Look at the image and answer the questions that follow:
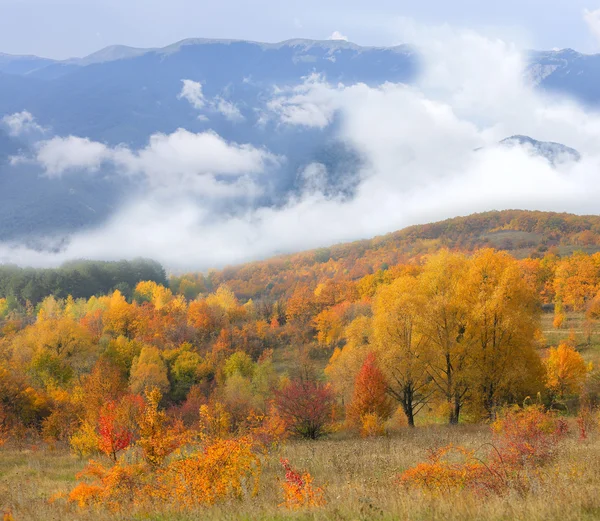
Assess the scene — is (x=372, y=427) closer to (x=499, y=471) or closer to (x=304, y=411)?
(x=304, y=411)

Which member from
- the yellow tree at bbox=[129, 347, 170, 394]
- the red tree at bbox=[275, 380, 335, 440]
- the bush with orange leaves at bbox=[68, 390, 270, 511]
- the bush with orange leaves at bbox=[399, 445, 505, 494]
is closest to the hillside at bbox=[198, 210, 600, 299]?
the yellow tree at bbox=[129, 347, 170, 394]

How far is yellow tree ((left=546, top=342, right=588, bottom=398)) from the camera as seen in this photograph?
134ft

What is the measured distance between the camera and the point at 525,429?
15.2 metres

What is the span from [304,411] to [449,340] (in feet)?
38.5

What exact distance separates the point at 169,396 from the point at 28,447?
32510 millimetres

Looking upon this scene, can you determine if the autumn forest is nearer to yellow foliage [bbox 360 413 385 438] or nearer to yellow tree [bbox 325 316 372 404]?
yellow foliage [bbox 360 413 385 438]

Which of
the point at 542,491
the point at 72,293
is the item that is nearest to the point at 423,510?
the point at 542,491

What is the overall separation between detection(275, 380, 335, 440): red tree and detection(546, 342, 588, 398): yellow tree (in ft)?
76.8

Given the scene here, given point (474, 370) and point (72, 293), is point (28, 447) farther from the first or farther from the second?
point (72, 293)

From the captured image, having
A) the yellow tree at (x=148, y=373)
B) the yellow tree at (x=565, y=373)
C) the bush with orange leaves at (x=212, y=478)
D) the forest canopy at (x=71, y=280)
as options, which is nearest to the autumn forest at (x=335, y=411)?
the bush with orange leaves at (x=212, y=478)

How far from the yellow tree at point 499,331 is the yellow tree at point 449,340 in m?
0.55

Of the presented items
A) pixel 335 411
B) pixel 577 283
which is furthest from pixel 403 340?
pixel 577 283

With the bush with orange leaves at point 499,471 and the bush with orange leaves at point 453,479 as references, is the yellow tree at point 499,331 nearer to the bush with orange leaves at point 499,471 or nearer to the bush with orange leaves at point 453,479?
the bush with orange leaves at point 499,471

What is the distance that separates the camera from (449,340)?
3216 cm
